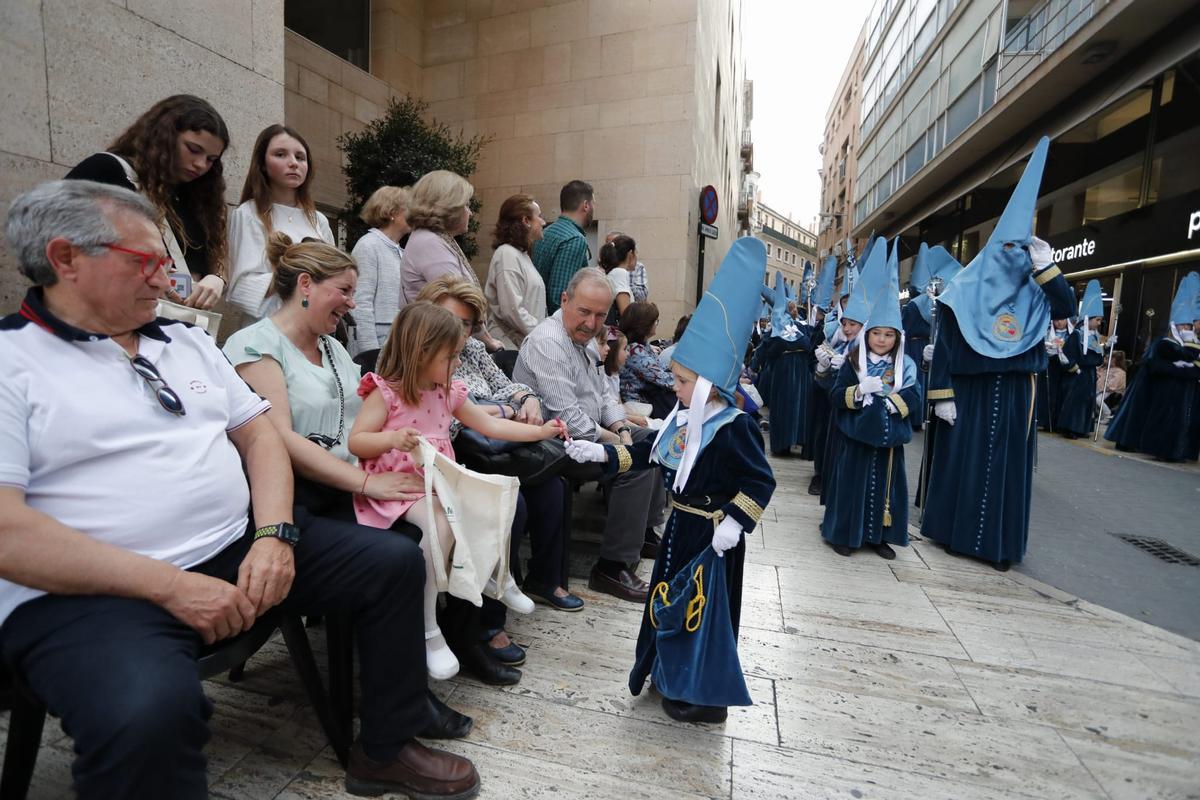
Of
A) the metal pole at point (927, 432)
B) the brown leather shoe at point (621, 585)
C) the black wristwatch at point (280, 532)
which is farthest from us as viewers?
the metal pole at point (927, 432)

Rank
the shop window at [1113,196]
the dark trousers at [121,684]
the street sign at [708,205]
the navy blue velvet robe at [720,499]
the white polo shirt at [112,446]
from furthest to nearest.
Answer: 1. the shop window at [1113,196]
2. the street sign at [708,205]
3. the navy blue velvet robe at [720,499]
4. the white polo shirt at [112,446]
5. the dark trousers at [121,684]

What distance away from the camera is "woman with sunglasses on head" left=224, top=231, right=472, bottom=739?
1.99 metres

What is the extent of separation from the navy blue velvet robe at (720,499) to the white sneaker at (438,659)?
2.25 ft

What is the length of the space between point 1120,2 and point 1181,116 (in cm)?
227

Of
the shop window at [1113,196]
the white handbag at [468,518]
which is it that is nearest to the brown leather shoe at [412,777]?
the white handbag at [468,518]

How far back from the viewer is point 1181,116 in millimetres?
10141

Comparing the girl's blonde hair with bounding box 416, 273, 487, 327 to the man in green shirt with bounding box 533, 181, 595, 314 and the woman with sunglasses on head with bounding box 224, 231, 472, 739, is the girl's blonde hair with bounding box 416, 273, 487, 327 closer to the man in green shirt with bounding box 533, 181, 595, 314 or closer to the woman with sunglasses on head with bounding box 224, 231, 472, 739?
the woman with sunglasses on head with bounding box 224, 231, 472, 739

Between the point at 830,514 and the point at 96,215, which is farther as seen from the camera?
the point at 830,514

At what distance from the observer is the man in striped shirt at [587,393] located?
3064 mm

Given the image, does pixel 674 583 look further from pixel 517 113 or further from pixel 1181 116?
pixel 1181 116

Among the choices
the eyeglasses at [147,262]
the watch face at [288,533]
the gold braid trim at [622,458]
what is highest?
the eyeglasses at [147,262]

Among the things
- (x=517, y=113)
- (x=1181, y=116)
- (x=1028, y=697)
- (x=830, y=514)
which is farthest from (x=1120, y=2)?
(x=1028, y=697)

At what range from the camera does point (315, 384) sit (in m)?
2.16

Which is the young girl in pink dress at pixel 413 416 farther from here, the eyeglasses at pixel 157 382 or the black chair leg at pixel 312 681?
the eyeglasses at pixel 157 382
